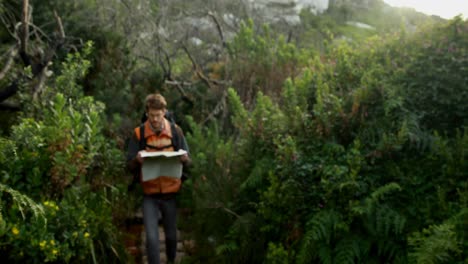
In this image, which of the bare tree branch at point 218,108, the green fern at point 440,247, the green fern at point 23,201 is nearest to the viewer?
the green fern at point 440,247

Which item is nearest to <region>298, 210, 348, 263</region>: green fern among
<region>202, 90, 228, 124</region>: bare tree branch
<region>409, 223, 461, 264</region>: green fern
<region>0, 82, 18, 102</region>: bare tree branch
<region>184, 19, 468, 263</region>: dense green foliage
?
<region>184, 19, 468, 263</region>: dense green foliage

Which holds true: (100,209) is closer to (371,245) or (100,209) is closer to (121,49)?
(371,245)

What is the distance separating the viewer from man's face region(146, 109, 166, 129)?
5.20 m

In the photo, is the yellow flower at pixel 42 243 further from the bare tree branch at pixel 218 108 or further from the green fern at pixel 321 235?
the bare tree branch at pixel 218 108

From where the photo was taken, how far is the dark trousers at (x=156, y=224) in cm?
520

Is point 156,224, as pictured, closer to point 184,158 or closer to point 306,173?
point 184,158

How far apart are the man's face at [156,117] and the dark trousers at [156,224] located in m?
0.75

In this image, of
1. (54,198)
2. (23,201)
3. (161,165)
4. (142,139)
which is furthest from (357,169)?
(54,198)

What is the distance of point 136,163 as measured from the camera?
5199mm

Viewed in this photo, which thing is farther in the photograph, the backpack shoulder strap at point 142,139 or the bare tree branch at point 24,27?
the bare tree branch at point 24,27

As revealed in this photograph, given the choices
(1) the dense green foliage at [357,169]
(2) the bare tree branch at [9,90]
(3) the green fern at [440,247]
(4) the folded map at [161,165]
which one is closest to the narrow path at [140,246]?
(1) the dense green foliage at [357,169]

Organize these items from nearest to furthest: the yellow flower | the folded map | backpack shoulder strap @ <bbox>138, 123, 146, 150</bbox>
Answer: the yellow flower, the folded map, backpack shoulder strap @ <bbox>138, 123, 146, 150</bbox>

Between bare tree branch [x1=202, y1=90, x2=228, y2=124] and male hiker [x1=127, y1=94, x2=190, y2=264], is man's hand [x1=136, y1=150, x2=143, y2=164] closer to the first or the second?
male hiker [x1=127, y1=94, x2=190, y2=264]

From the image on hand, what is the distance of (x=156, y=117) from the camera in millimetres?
5215
